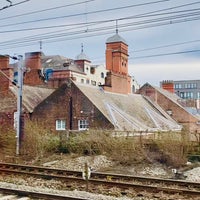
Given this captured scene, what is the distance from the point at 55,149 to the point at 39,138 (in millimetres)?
1450

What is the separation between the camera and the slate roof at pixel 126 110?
30.1 metres

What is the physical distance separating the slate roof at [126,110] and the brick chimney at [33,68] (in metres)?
10.4

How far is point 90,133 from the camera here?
2180 cm

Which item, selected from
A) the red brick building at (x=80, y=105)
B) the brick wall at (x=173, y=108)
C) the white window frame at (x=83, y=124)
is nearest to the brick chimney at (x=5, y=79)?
the red brick building at (x=80, y=105)

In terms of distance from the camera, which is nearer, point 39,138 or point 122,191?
point 122,191

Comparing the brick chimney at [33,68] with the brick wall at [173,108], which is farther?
the brick wall at [173,108]

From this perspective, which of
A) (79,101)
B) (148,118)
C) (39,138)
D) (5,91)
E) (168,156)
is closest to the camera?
(168,156)

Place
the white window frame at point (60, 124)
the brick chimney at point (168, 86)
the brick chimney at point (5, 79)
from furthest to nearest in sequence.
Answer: the brick chimney at point (168, 86)
the brick chimney at point (5, 79)
the white window frame at point (60, 124)

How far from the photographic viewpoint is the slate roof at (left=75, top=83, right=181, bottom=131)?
30.1m

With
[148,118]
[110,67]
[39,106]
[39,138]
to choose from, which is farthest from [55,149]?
[110,67]

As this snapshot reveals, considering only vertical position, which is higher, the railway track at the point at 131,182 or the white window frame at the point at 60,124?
the white window frame at the point at 60,124

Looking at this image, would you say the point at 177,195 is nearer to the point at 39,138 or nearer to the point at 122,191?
the point at 122,191

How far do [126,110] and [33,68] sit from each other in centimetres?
1379

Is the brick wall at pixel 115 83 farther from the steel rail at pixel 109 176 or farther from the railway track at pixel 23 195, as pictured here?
the railway track at pixel 23 195
